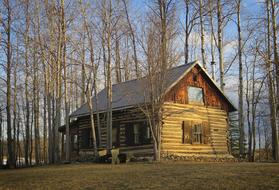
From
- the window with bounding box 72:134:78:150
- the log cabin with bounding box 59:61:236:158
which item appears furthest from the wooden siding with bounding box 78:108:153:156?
the window with bounding box 72:134:78:150

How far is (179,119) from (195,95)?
2.80m

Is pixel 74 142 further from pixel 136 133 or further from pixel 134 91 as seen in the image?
pixel 134 91

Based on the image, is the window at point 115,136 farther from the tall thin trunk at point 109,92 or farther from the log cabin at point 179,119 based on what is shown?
the tall thin trunk at point 109,92

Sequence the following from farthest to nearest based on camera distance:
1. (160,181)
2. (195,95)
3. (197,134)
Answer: (195,95) → (197,134) → (160,181)

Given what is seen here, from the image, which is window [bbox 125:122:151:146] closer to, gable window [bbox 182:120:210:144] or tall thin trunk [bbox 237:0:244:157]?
gable window [bbox 182:120:210:144]

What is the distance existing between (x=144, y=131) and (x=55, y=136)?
7.67 metres

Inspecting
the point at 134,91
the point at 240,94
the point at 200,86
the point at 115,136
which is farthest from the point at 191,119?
the point at 240,94

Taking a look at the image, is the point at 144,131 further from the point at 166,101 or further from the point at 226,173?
the point at 226,173

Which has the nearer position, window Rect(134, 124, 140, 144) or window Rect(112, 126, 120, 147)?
window Rect(134, 124, 140, 144)

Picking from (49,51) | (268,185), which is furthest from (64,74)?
(268,185)

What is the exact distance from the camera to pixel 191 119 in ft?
Result: 96.2

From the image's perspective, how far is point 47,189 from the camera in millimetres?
13758

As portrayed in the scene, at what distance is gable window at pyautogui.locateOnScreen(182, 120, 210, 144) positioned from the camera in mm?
28438

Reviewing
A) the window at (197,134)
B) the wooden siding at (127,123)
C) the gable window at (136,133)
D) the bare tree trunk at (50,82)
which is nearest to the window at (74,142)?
the bare tree trunk at (50,82)
